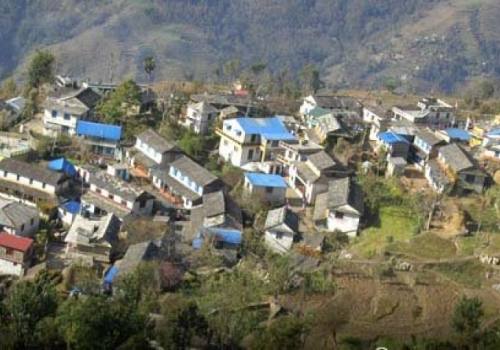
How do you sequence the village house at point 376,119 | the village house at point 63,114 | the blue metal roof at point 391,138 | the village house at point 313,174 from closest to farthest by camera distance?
the village house at point 313,174 < the blue metal roof at point 391,138 < the village house at point 63,114 < the village house at point 376,119

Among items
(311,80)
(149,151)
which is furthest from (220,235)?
(311,80)

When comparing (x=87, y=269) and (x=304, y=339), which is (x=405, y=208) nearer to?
(x=304, y=339)

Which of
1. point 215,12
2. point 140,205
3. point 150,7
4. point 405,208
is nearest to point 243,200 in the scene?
point 140,205

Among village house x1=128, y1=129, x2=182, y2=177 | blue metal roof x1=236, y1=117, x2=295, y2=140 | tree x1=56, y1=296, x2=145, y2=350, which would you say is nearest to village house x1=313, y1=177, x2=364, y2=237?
blue metal roof x1=236, y1=117, x2=295, y2=140

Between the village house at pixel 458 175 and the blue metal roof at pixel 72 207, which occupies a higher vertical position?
the village house at pixel 458 175

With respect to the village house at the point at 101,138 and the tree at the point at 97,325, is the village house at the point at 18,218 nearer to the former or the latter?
the village house at the point at 101,138

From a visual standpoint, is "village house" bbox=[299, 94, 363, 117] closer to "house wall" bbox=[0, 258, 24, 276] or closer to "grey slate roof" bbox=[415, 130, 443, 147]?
"grey slate roof" bbox=[415, 130, 443, 147]

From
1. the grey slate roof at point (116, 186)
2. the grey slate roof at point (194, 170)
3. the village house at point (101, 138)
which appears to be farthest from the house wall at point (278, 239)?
the village house at point (101, 138)
